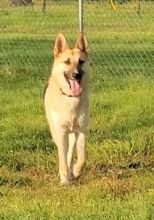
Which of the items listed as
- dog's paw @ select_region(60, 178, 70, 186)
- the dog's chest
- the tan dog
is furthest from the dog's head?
dog's paw @ select_region(60, 178, 70, 186)

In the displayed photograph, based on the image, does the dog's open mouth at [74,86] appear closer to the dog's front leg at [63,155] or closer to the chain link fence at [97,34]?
the dog's front leg at [63,155]

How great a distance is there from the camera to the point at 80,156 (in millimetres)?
6996

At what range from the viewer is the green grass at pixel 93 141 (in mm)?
5520

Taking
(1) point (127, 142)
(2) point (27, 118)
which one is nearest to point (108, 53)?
(2) point (27, 118)

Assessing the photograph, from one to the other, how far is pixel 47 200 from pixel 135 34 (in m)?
14.5

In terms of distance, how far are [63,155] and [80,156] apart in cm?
17

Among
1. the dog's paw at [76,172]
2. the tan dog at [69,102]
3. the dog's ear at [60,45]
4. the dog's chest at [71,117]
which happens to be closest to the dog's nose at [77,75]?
the tan dog at [69,102]

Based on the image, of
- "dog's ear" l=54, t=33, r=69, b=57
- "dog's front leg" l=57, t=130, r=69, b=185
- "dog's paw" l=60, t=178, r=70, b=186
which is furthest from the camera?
"dog's ear" l=54, t=33, r=69, b=57

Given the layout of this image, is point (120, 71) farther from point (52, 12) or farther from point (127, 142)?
point (52, 12)

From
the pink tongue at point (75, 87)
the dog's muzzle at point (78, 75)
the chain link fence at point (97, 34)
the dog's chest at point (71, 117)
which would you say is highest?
the dog's muzzle at point (78, 75)

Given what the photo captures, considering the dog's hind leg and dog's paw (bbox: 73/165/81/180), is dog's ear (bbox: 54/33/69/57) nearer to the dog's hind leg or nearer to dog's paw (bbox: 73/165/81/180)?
the dog's hind leg

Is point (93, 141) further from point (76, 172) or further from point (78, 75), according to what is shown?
point (78, 75)

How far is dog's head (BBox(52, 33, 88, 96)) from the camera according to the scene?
6.88 metres

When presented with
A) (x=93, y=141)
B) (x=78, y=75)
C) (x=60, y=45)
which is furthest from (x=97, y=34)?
(x=78, y=75)
